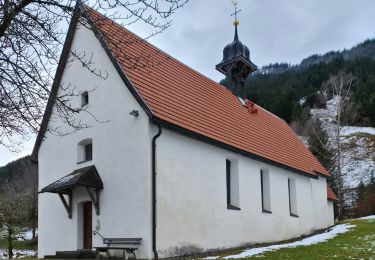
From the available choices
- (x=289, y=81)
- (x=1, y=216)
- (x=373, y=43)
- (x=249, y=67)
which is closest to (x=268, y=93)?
(x=289, y=81)

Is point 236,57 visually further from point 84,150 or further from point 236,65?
point 84,150

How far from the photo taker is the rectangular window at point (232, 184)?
1734 cm

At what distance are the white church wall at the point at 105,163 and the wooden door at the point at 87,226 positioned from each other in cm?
16

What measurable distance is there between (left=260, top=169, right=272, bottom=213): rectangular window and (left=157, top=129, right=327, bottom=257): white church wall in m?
0.18

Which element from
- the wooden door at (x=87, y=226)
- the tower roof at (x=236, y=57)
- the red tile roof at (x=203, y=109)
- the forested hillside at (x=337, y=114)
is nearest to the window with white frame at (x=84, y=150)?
the wooden door at (x=87, y=226)

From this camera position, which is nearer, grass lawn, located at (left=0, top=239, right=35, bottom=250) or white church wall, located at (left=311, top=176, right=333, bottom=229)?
white church wall, located at (left=311, top=176, right=333, bottom=229)

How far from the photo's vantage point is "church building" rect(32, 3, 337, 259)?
1380 cm

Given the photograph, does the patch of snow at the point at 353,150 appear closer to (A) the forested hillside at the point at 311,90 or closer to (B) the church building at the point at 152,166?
(A) the forested hillside at the point at 311,90

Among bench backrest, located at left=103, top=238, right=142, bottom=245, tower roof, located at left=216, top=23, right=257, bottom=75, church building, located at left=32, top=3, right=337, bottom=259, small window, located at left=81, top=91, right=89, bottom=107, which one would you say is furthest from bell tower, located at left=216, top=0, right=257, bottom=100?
bench backrest, located at left=103, top=238, right=142, bottom=245

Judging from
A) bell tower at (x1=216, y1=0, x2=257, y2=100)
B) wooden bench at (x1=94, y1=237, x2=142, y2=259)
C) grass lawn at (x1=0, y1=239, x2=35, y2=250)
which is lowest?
grass lawn at (x1=0, y1=239, x2=35, y2=250)

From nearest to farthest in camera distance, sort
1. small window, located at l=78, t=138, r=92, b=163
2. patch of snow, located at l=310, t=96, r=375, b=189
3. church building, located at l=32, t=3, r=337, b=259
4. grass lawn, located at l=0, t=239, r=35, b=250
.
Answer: church building, located at l=32, t=3, r=337, b=259
small window, located at l=78, t=138, r=92, b=163
grass lawn, located at l=0, t=239, r=35, b=250
patch of snow, located at l=310, t=96, r=375, b=189

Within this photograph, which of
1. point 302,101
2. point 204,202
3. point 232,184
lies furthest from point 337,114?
point 302,101

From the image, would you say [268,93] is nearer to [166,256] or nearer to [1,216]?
[1,216]

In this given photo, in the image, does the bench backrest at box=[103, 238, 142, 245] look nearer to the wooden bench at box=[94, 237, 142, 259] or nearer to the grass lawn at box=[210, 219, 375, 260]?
the wooden bench at box=[94, 237, 142, 259]
